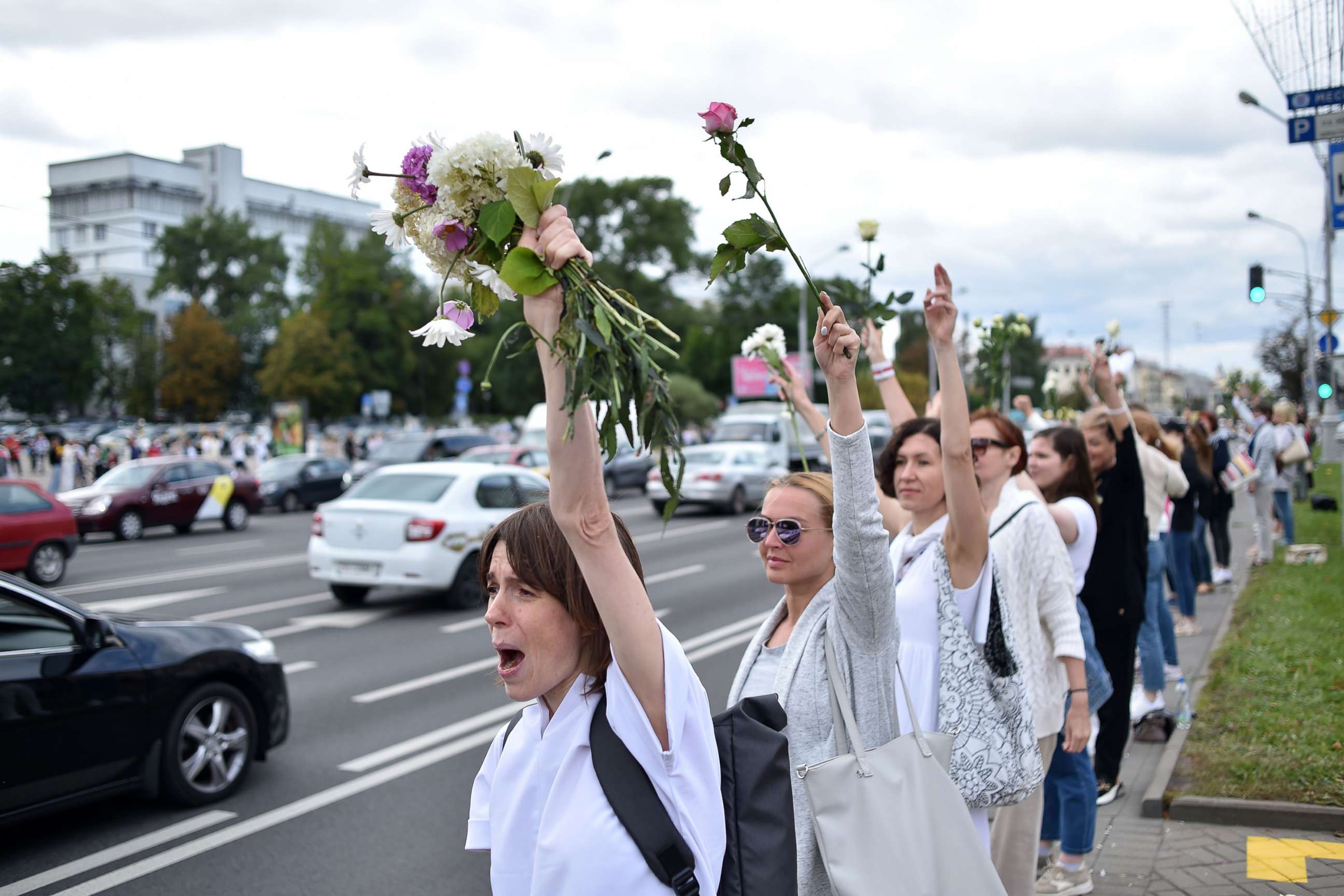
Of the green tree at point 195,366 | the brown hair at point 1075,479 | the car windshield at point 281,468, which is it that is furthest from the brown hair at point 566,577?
the green tree at point 195,366

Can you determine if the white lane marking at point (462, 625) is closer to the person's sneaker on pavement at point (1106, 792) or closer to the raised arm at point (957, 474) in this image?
the person's sneaker on pavement at point (1106, 792)

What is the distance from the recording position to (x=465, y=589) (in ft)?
39.8

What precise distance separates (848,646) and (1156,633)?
4.85m

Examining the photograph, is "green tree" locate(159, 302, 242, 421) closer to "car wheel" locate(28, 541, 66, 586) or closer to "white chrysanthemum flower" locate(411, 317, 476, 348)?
"car wheel" locate(28, 541, 66, 586)

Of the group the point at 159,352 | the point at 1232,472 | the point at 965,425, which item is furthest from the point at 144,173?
the point at 965,425

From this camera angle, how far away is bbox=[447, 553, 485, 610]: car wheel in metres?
12.0

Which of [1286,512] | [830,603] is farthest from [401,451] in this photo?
[830,603]

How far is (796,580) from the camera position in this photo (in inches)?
111

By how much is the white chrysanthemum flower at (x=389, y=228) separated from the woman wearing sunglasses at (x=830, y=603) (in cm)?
88

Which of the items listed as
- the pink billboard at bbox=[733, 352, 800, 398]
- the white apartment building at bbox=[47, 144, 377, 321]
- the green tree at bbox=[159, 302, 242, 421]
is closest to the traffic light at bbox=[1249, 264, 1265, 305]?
the pink billboard at bbox=[733, 352, 800, 398]

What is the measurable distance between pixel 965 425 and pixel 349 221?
112 m

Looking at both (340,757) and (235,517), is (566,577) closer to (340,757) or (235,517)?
(340,757)

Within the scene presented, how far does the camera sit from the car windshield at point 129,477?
68.4ft

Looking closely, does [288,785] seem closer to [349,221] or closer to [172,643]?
[172,643]
